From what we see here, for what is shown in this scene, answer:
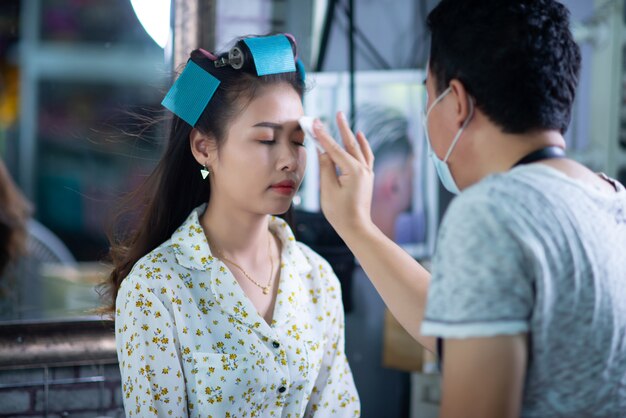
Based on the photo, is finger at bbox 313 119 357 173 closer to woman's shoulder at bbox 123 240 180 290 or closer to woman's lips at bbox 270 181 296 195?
woman's lips at bbox 270 181 296 195

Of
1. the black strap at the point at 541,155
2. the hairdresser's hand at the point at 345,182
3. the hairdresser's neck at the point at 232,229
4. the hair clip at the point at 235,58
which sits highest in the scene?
the hair clip at the point at 235,58

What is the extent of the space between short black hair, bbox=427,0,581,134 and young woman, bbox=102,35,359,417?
62 centimetres

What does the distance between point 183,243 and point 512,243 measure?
0.90 m

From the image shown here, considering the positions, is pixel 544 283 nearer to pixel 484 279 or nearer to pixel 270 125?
pixel 484 279

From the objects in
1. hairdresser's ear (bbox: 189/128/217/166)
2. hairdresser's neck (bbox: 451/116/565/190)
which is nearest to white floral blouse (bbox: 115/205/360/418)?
hairdresser's ear (bbox: 189/128/217/166)

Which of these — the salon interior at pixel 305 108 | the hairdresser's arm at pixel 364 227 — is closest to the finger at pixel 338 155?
the hairdresser's arm at pixel 364 227

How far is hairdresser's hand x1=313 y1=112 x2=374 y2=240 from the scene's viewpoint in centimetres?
145

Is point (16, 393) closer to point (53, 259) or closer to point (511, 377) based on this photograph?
point (53, 259)

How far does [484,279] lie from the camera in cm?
101

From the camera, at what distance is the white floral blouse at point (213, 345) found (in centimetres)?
156

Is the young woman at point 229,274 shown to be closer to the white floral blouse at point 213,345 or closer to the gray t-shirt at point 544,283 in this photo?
the white floral blouse at point 213,345

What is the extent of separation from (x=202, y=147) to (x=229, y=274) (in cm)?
31

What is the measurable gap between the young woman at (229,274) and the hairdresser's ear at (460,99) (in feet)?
1.89

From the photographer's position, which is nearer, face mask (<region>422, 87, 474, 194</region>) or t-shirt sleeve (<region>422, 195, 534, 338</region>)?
t-shirt sleeve (<region>422, 195, 534, 338</region>)
